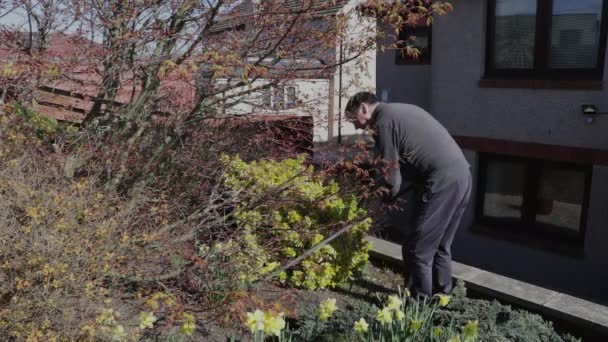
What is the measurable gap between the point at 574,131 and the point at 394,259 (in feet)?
12.2

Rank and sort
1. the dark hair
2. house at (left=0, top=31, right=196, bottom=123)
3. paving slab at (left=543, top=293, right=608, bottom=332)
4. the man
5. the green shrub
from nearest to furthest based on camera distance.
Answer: the green shrub, paving slab at (left=543, top=293, right=608, bottom=332), house at (left=0, top=31, right=196, bottom=123), the man, the dark hair

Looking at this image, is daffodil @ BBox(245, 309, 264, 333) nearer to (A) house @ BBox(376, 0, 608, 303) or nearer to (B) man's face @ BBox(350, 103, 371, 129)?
(B) man's face @ BBox(350, 103, 371, 129)

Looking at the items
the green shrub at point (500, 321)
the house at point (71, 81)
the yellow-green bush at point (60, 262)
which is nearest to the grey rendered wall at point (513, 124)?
the green shrub at point (500, 321)

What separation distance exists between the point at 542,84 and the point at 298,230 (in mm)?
4645

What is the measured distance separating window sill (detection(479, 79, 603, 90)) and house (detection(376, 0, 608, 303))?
1cm

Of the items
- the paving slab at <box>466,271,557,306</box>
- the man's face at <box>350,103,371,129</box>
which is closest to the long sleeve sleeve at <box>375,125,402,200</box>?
the man's face at <box>350,103,371,129</box>

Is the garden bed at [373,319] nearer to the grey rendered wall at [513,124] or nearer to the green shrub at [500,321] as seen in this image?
the green shrub at [500,321]

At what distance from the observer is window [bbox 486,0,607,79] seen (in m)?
6.71

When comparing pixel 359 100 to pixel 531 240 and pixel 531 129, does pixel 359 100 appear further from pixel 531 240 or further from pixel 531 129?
pixel 531 240

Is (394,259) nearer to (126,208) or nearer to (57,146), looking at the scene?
(126,208)

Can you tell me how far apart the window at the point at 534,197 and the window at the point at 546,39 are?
4.22 ft

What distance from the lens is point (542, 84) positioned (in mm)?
7062

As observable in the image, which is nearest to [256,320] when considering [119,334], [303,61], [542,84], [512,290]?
[119,334]

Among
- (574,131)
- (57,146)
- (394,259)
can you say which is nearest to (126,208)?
(57,146)
